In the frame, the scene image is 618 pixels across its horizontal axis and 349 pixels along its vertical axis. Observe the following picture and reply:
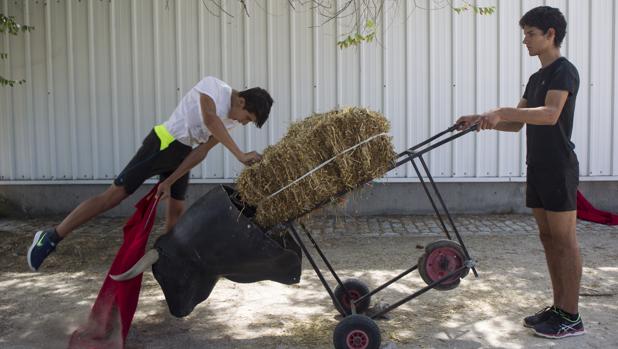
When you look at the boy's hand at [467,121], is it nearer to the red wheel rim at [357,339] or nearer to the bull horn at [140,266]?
the red wheel rim at [357,339]

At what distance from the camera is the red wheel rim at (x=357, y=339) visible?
3936 millimetres

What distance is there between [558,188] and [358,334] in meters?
1.62

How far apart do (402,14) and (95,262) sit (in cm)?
491

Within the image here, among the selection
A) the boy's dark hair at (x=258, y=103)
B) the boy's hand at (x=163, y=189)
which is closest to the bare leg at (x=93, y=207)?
the boy's hand at (x=163, y=189)

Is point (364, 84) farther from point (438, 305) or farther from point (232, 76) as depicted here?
point (438, 305)

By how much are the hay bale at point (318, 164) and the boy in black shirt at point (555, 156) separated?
62 centimetres

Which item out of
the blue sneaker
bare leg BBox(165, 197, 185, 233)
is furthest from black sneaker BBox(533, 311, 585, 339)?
the blue sneaker

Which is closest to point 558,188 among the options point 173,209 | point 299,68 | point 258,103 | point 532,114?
point 532,114

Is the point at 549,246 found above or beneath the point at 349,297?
above

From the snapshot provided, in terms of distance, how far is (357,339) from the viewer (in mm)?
3947

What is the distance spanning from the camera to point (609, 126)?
8508mm

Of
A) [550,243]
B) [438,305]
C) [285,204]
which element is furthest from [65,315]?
[550,243]

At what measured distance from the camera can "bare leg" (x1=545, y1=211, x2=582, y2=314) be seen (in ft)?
14.0

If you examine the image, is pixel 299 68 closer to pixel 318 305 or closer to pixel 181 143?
pixel 181 143
